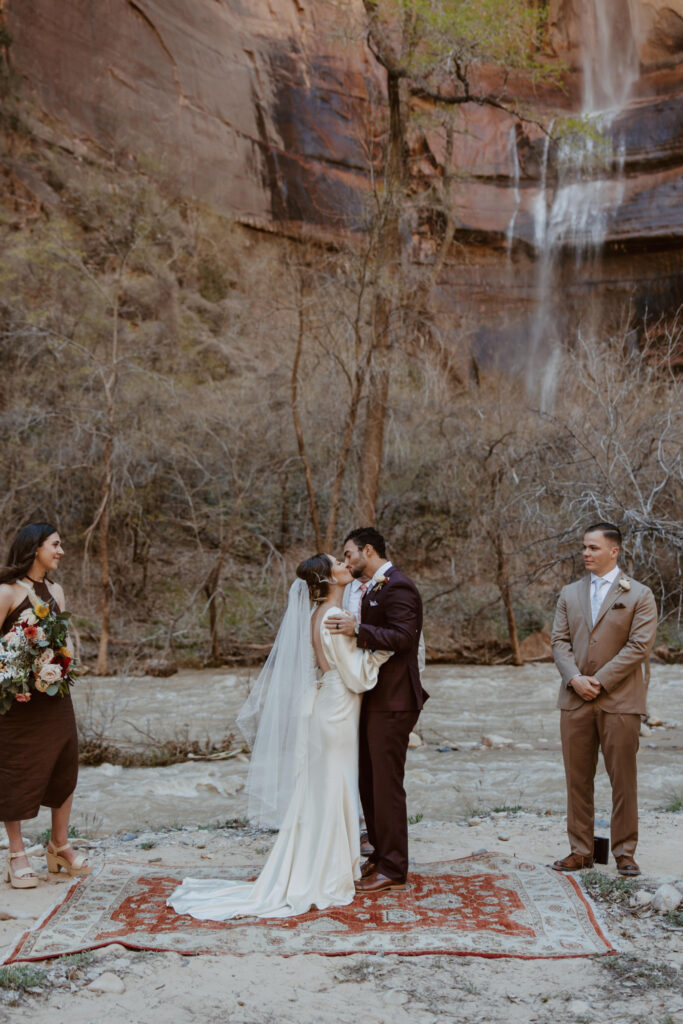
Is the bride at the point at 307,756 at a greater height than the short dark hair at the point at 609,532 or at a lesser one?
lesser

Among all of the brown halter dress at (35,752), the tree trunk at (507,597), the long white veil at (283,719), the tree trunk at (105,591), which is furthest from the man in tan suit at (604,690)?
the tree trunk at (507,597)

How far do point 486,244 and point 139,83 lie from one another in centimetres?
1296

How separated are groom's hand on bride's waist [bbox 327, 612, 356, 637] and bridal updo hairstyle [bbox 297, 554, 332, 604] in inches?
7.3

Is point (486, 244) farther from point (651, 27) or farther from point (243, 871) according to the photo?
point (243, 871)

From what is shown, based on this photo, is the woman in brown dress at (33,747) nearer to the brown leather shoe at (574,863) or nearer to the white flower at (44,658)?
the white flower at (44,658)

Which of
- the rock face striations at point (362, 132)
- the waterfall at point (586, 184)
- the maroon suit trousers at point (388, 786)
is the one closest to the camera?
the maroon suit trousers at point (388, 786)

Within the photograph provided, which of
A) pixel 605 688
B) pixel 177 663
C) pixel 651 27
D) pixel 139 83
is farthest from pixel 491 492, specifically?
pixel 651 27

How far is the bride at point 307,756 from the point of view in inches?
191

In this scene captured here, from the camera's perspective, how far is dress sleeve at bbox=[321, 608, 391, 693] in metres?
5.15

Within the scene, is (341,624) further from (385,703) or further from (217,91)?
(217,91)

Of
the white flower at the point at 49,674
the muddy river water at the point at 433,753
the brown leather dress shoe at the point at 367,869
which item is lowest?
the muddy river water at the point at 433,753

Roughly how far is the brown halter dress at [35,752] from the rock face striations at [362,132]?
24.0 meters

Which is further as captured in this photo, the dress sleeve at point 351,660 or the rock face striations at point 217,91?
the rock face striations at point 217,91

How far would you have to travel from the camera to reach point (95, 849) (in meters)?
6.38
